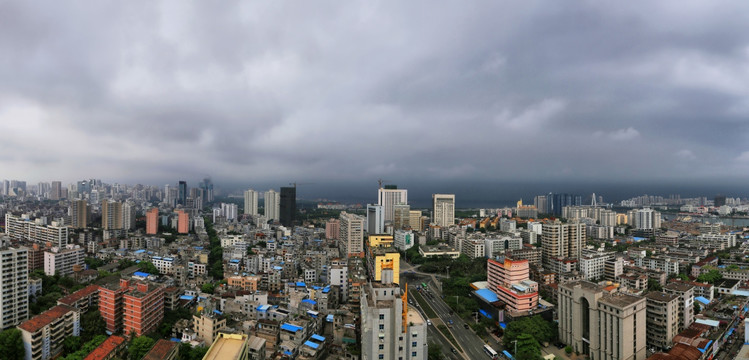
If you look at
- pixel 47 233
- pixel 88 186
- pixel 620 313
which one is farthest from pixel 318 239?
pixel 88 186

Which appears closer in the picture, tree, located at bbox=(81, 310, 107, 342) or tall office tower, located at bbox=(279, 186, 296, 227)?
tree, located at bbox=(81, 310, 107, 342)

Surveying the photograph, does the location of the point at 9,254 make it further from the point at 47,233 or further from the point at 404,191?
the point at 404,191

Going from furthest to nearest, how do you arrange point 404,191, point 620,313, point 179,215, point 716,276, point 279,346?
point 404,191
point 179,215
point 716,276
point 279,346
point 620,313

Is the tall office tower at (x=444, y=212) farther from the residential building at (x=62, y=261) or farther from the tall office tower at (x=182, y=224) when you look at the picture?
the residential building at (x=62, y=261)

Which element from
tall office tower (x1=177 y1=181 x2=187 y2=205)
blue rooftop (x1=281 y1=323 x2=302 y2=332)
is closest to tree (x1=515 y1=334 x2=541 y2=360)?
blue rooftop (x1=281 y1=323 x2=302 y2=332)

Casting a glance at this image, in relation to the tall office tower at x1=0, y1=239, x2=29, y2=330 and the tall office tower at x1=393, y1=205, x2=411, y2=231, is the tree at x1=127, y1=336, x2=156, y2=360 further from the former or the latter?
the tall office tower at x1=393, y1=205, x2=411, y2=231

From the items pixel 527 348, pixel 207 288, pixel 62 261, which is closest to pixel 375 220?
pixel 207 288

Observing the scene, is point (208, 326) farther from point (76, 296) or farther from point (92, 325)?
point (76, 296)
